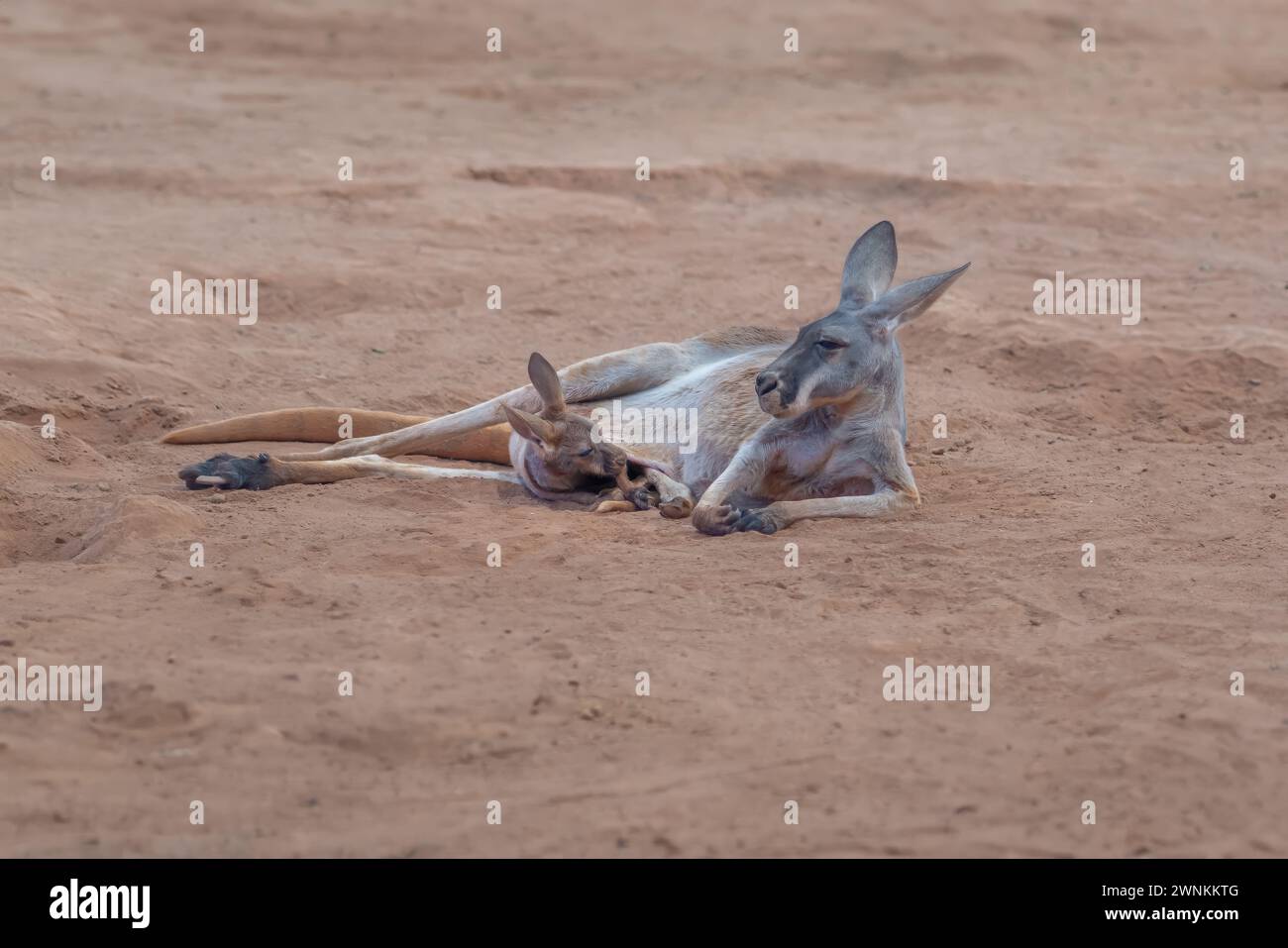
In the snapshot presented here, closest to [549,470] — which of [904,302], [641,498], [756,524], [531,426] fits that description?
[531,426]

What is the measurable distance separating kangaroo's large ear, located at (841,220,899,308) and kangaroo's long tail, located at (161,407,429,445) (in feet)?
5.77

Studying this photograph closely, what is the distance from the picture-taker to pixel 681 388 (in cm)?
646

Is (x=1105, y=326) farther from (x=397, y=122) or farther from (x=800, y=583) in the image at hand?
(x=397, y=122)

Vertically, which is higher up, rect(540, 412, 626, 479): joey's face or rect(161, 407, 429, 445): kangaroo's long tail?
rect(161, 407, 429, 445): kangaroo's long tail

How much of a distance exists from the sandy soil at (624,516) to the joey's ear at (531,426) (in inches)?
11.7

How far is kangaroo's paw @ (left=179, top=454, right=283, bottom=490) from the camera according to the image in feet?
18.7

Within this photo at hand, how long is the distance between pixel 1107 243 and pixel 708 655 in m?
6.46

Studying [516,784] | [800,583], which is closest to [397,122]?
[800,583]
